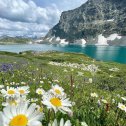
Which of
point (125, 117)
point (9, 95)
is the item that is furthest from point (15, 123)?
point (125, 117)

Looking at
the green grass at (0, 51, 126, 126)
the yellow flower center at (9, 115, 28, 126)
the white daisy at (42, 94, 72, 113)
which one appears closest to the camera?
the yellow flower center at (9, 115, 28, 126)

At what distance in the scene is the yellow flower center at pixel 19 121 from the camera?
182 cm

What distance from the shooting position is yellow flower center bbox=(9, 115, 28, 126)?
1.82m

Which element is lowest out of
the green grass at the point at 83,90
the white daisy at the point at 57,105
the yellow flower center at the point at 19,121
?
the green grass at the point at 83,90

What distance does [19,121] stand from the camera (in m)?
1.84

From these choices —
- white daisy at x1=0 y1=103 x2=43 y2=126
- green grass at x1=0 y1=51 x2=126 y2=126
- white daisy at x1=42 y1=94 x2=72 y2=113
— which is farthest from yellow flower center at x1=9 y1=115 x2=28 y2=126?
green grass at x1=0 y1=51 x2=126 y2=126

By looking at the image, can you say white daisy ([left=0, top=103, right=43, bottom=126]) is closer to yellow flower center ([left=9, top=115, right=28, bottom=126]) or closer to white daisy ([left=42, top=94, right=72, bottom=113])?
yellow flower center ([left=9, top=115, right=28, bottom=126])

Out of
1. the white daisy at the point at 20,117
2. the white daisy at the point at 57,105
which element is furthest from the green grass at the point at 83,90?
the white daisy at the point at 20,117

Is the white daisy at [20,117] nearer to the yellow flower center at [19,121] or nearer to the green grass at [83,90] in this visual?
the yellow flower center at [19,121]

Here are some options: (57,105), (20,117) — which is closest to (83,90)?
(57,105)

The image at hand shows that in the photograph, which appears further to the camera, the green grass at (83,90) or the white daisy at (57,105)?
the green grass at (83,90)

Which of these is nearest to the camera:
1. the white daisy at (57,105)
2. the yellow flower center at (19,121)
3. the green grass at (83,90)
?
the yellow flower center at (19,121)

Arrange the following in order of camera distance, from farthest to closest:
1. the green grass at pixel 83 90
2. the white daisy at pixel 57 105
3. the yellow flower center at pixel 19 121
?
the green grass at pixel 83 90
the white daisy at pixel 57 105
the yellow flower center at pixel 19 121

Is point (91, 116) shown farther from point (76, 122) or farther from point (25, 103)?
point (25, 103)
